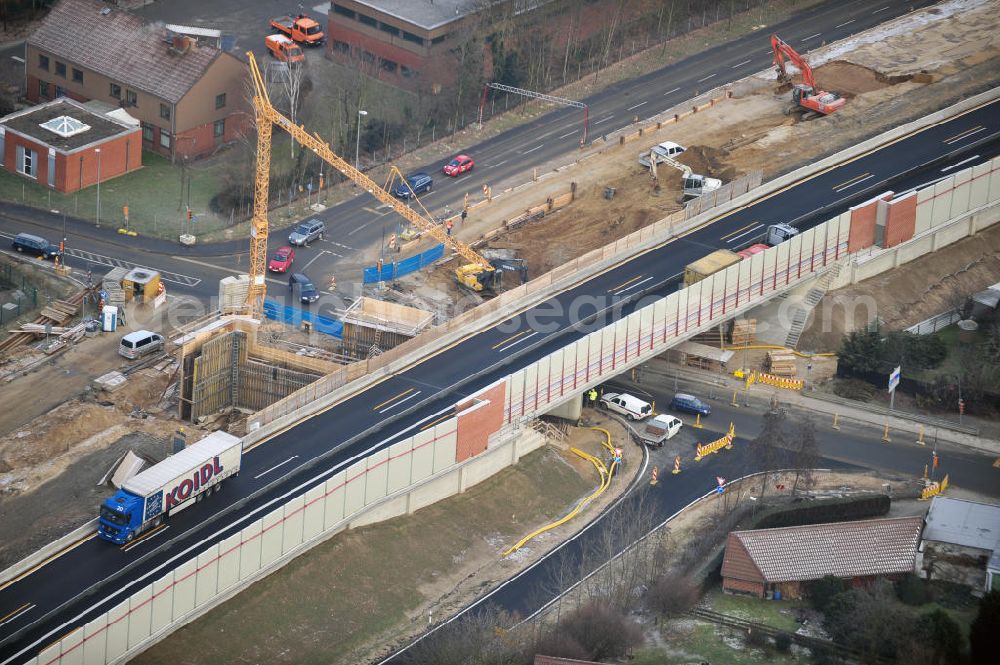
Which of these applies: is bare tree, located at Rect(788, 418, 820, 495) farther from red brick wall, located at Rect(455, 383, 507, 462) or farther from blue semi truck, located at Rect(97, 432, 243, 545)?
blue semi truck, located at Rect(97, 432, 243, 545)

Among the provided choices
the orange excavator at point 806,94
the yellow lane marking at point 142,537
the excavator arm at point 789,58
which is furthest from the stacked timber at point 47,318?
the excavator arm at point 789,58

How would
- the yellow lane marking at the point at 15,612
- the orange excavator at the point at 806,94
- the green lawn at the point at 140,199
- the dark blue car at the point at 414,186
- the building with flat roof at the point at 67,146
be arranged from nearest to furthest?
1. the yellow lane marking at the point at 15,612
2. the green lawn at the point at 140,199
3. the building with flat roof at the point at 67,146
4. the dark blue car at the point at 414,186
5. the orange excavator at the point at 806,94

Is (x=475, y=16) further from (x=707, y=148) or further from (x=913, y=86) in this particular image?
(x=913, y=86)

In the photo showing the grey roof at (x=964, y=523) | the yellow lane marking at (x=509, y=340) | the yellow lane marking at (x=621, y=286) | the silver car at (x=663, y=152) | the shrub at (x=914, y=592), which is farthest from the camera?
the silver car at (x=663, y=152)

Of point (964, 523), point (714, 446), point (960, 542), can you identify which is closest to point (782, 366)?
point (714, 446)

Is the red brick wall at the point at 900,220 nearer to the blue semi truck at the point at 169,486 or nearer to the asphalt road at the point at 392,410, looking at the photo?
the asphalt road at the point at 392,410

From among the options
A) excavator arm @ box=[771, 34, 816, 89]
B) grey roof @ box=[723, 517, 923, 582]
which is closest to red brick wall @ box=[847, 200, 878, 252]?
excavator arm @ box=[771, 34, 816, 89]
